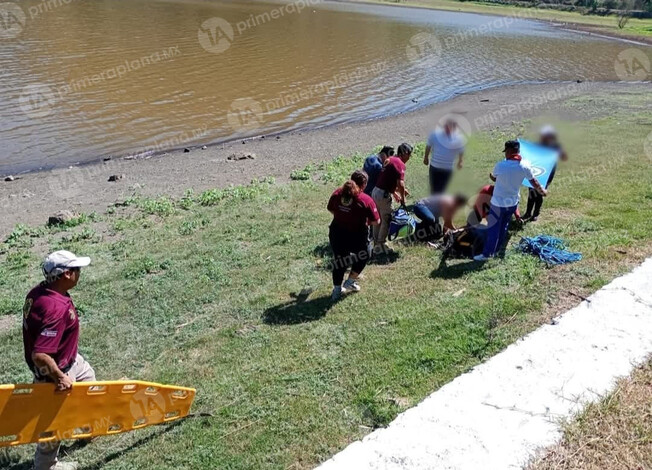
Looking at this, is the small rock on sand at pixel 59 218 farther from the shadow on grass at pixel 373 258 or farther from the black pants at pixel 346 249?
the black pants at pixel 346 249

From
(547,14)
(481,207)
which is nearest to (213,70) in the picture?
(481,207)

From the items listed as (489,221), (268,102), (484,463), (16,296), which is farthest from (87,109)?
(484,463)

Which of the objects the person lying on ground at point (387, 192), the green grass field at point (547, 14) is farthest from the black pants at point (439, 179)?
the green grass field at point (547, 14)

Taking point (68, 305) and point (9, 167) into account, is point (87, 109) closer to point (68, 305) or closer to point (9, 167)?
point (9, 167)

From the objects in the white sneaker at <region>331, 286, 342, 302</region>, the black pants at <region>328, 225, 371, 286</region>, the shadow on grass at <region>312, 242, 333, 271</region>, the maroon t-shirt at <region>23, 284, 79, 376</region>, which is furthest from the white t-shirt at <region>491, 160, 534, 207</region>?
the maroon t-shirt at <region>23, 284, 79, 376</region>

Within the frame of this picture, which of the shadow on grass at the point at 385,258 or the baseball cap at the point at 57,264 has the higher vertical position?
the baseball cap at the point at 57,264

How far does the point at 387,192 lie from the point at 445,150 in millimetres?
1571

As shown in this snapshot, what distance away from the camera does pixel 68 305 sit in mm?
4703

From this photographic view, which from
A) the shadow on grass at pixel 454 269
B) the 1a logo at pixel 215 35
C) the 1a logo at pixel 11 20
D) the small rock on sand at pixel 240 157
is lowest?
the shadow on grass at pixel 454 269

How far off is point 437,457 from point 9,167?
17286 mm

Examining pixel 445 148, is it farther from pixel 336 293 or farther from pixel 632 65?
pixel 632 65

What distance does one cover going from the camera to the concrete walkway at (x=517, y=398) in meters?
4.26

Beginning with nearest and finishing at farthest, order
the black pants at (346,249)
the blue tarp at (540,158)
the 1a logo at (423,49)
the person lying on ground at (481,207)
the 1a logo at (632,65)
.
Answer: the black pants at (346,249)
the person lying on ground at (481,207)
the blue tarp at (540,158)
the 1a logo at (632,65)
the 1a logo at (423,49)

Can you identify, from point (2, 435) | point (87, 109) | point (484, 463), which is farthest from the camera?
point (87, 109)
